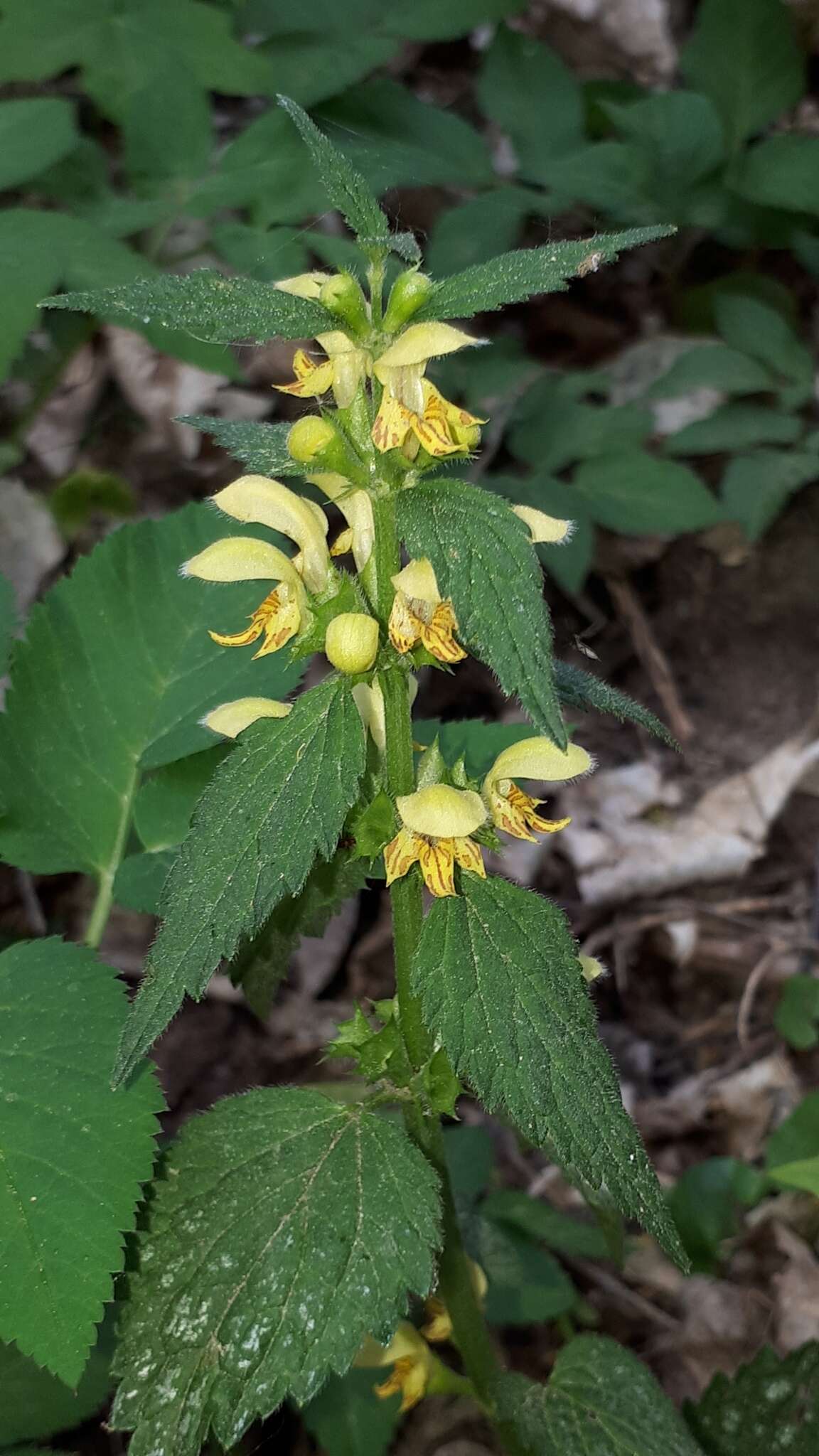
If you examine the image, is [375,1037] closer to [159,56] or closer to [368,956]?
[368,956]

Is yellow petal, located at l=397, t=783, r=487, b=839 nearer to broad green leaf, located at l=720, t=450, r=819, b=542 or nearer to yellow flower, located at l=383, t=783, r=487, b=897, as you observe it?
yellow flower, located at l=383, t=783, r=487, b=897

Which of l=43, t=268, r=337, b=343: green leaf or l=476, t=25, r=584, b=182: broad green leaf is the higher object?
l=43, t=268, r=337, b=343: green leaf

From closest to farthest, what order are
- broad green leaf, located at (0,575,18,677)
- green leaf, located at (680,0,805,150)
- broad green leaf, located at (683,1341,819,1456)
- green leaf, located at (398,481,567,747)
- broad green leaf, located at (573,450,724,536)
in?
1. green leaf, located at (398,481,567,747)
2. broad green leaf, located at (0,575,18,677)
3. broad green leaf, located at (683,1341,819,1456)
4. broad green leaf, located at (573,450,724,536)
5. green leaf, located at (680,0,805,150)

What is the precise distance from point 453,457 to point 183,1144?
0.89 meters

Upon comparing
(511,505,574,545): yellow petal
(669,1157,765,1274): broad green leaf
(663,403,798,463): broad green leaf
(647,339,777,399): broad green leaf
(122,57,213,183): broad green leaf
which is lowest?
(669,1157,765,1274): broad green leaf

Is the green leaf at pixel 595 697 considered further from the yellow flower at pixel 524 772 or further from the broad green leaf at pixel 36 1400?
the broad green leaf at pixel 36 1400

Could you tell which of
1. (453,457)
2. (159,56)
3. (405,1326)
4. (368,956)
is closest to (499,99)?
(159,56)

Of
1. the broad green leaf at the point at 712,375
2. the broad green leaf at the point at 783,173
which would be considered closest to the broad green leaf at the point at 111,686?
the broad green leaf at the point at 712,375

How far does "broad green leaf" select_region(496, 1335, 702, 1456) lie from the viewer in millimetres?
1525

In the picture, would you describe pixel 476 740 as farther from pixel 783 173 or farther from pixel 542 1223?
pixel 783 173

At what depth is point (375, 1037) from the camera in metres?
1.40

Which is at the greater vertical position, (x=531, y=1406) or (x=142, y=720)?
(x=142, y=720)

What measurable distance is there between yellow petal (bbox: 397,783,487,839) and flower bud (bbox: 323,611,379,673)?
15 cm

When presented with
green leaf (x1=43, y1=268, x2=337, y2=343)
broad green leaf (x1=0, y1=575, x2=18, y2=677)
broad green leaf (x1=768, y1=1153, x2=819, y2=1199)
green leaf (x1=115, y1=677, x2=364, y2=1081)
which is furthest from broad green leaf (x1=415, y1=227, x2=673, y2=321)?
broad green leaf (x1=768, y1=1153, x2=819, y2=1199)
